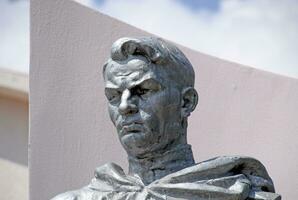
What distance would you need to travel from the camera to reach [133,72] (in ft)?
20.5

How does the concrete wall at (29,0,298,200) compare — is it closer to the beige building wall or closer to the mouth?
the beige building wall

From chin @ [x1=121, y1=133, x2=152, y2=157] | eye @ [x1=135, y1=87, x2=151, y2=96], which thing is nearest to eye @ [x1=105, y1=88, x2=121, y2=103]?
eye @ [x1=135, y1=87, x2=151, y2=96]

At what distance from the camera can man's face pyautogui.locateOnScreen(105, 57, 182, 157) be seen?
20.4 ft

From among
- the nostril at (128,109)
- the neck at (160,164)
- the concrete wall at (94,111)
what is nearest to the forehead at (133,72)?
the nostril at (128,109)

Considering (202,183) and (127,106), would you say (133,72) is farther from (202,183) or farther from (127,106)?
(202,183)

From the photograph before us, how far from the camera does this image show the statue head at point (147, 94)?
20.4 feet

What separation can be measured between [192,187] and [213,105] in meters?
2.96

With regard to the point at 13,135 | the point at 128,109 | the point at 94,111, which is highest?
the point at 13,135

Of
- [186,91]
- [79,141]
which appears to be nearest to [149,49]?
[186,91]

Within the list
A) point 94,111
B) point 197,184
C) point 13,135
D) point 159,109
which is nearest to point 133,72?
point 159,109

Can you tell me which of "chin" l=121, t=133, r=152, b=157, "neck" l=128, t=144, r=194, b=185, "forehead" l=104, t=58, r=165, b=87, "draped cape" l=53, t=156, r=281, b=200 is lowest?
"draped cape" l=53, t=156, r=281, b=200

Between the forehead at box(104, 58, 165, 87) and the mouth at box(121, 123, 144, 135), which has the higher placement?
the forehead at box(104, 58, 165, 87)

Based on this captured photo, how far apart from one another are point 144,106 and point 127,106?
3.5 inches

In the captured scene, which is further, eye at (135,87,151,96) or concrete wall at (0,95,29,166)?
concrete wall at (0,95,29,166)
